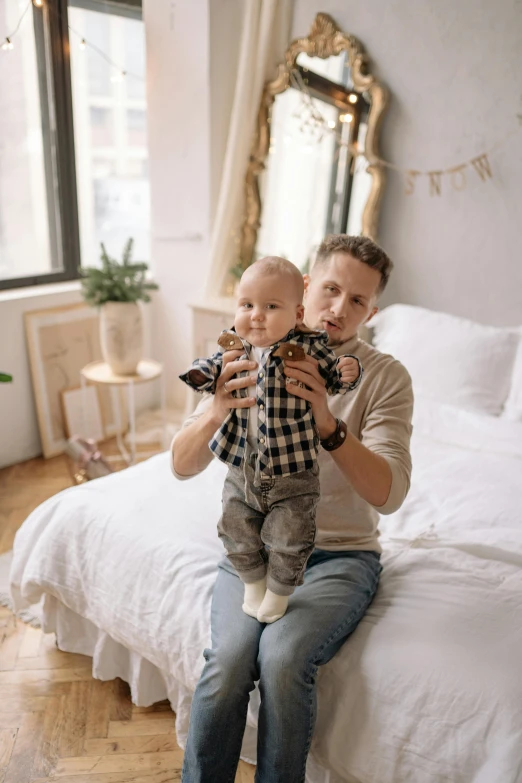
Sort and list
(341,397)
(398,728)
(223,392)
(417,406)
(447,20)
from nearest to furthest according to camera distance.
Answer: (398,728)
(223,392)
(341,397)
(417,406)
(447,20)

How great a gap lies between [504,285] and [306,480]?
1.81 metres

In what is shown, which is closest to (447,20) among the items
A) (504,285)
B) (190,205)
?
(504,285)

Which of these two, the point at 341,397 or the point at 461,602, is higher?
the point at 341,397

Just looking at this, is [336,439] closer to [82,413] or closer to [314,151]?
[314,151]

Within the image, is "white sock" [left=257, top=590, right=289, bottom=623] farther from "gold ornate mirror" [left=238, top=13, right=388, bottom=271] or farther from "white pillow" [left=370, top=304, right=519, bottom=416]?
"gold ornate mirror" [left=238, top=13, right=388, bottom=271]

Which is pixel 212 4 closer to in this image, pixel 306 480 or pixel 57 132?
pixel 57 132

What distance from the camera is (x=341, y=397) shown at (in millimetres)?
1327

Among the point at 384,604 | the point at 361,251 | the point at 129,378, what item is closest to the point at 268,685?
the point at 384,604

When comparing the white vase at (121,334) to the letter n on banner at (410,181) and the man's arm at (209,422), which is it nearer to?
the letter n on banner at (410,181)

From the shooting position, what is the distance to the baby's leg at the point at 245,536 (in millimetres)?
1175

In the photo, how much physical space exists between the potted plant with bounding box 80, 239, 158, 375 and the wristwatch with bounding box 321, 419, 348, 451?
5.69ft

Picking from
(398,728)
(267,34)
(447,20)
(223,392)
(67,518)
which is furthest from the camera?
(267,34)

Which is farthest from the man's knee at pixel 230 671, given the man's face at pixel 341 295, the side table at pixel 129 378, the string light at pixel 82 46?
the string light at pixel 82 46

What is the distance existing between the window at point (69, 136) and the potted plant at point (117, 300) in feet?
1.80
